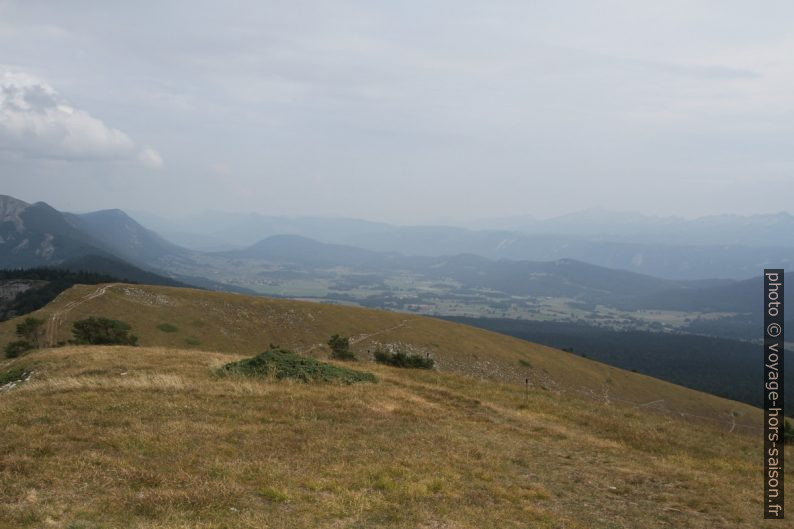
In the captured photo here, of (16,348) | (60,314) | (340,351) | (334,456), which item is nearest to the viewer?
(334,456)

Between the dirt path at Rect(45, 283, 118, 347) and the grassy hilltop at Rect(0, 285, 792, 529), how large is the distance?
36824 millimetres

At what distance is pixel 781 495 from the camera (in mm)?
14773

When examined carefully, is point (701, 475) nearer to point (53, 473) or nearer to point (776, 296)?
point (776, 296)

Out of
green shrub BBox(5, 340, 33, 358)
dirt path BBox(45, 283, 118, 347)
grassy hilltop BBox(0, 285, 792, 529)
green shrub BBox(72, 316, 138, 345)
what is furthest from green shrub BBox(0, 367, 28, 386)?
dirt path BBox(45, 283, 118, 347)

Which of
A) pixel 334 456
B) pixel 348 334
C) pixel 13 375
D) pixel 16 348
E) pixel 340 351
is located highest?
pixel 334 456

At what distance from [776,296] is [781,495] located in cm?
597

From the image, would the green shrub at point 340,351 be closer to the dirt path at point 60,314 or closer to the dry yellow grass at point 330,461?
the dry yellow grass at point 330,461

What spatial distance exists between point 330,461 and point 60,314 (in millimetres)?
68840

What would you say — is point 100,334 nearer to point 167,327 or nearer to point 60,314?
point 167,327

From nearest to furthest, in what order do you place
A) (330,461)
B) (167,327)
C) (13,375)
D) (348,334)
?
(330,461) → (13,375) → (167,327) → (348,334)

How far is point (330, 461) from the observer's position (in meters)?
13.4

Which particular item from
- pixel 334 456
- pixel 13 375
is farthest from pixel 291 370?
pixel 13 375

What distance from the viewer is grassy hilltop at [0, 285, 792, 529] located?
10.2 meters

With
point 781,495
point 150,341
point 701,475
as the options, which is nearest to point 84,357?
point 701,475
